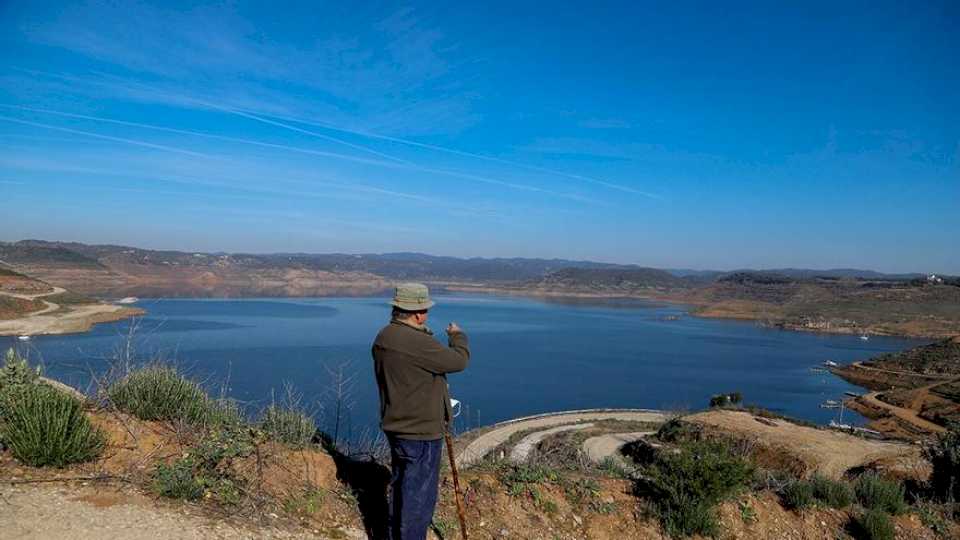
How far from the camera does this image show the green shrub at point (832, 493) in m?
5.48

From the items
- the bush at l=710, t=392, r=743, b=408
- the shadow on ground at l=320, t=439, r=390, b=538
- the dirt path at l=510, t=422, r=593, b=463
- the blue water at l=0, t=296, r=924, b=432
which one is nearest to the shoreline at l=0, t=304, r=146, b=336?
the blue water at l=0, t=296, r=924, b=432

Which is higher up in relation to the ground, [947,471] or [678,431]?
[947,471]

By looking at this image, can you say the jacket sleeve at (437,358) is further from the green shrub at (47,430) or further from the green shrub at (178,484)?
the green shrub at (47,430)

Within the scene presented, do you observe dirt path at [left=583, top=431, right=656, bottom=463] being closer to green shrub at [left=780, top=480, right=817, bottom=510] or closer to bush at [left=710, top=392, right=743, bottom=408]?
bush at [left=710, top=392, right=743, bottom=408]

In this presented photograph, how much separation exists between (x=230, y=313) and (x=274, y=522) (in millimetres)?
77277

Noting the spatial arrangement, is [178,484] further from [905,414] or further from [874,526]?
[905,414]

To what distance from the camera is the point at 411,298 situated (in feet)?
10.8

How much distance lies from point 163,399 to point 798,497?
5.69m

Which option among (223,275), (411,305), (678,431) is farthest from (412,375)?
(223,275)

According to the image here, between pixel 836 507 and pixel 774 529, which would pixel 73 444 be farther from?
pixel 836 507

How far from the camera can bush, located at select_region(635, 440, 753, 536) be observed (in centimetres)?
474

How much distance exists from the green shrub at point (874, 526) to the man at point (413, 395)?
13.2 feet

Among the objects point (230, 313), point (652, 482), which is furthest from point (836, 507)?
point (230, 313)

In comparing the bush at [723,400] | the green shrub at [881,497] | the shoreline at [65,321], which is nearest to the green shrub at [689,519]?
the green shrub at [881,497]
